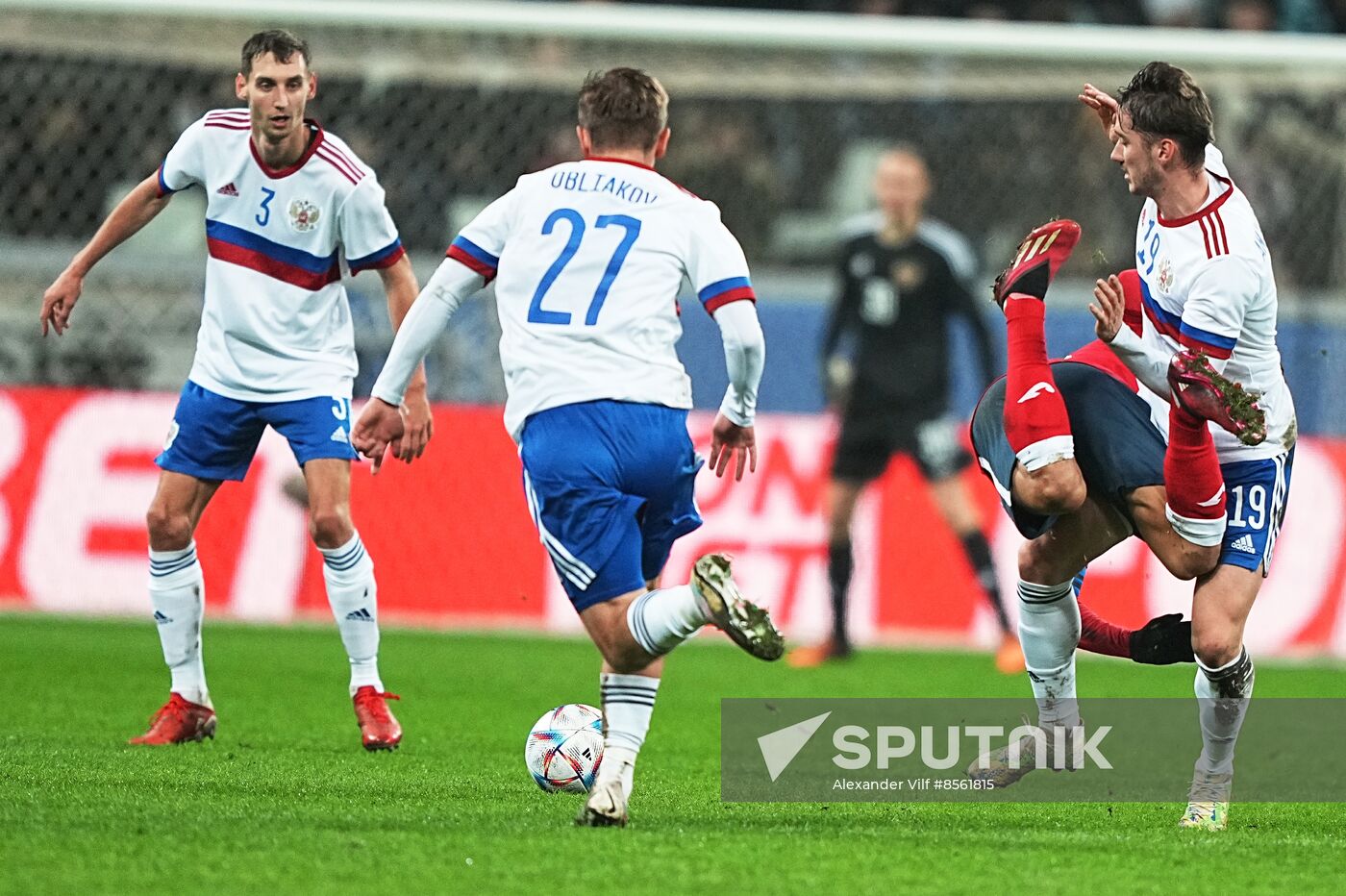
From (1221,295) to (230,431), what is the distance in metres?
3.39

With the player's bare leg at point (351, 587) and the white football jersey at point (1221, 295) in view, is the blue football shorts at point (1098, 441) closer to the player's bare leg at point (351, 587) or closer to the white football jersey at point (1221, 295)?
the white football jersey at point (1221, 295)

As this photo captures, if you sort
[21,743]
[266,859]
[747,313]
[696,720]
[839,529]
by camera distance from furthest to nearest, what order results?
[839,529] < [696,720] < [21,743] < [747,313] < [266,859]

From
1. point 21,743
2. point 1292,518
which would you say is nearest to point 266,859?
point 21,743

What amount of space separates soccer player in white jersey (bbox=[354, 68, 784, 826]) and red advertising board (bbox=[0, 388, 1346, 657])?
18.2 ft

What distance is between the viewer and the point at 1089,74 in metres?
11.8

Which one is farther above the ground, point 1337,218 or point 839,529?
point 1337,218

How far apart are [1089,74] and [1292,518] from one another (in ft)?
10.4

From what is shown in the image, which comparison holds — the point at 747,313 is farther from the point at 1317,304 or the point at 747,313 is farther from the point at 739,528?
the point at 1317,304

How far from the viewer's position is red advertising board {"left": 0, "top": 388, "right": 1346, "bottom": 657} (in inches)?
401

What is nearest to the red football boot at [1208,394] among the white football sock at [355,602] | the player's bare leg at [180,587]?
the white football sock at [355,602]

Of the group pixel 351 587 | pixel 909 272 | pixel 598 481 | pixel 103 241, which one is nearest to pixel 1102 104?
pixel 598 481

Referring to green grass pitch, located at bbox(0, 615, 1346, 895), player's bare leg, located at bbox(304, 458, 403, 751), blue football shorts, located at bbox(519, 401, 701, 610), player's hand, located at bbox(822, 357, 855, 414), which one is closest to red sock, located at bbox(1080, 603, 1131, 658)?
green grass pitch, located at bbox(0, 615, 1346, 895)

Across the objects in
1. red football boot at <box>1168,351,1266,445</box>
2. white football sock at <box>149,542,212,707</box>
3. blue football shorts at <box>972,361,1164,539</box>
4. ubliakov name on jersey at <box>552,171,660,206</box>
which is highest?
ubliakov name on jersey at <box>552,171,660,206</box>

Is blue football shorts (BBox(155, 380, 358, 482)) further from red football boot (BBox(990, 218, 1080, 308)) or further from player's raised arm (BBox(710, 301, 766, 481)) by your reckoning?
red football boot (BBox(990, 218, 1080, 308))
